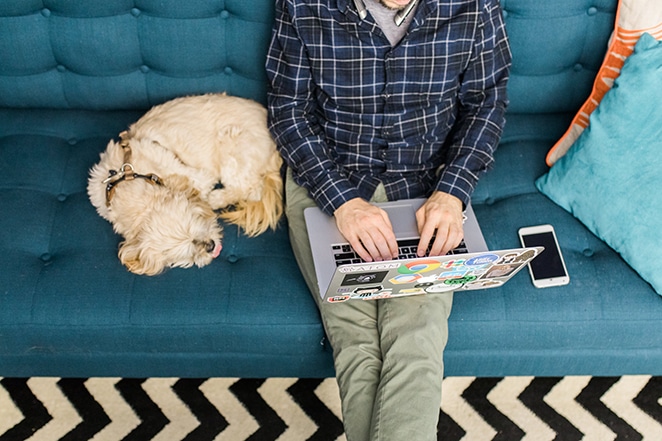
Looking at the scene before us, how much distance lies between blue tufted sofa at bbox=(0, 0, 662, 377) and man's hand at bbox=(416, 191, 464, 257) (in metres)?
0.17

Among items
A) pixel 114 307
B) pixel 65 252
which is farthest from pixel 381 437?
pixel 65 252

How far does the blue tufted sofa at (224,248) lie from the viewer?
4.67ft

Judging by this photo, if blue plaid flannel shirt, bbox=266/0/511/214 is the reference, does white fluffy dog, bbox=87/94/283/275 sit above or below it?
below

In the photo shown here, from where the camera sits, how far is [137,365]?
5.16 feet

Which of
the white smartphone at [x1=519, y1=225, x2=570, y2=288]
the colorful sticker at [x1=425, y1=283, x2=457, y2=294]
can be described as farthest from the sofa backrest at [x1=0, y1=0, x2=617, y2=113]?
the colorful sticker at [x1=425, y1=283, x2=457, y2=294]

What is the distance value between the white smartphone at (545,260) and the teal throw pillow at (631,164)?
13 centimetres

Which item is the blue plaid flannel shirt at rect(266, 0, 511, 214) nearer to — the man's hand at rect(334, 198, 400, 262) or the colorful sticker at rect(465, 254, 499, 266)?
the man's hand at rect(334, 198, 400, 262)

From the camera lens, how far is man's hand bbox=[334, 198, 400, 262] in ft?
4.50

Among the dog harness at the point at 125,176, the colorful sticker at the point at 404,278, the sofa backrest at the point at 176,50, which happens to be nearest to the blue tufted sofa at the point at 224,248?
the sofa backrest at the point at 176,50

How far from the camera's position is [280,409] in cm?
169

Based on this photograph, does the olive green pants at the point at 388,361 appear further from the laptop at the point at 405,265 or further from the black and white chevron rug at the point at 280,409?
the black and white chevron rug at the point at 280,409

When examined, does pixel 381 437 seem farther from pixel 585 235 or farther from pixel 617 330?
pixel 585 235

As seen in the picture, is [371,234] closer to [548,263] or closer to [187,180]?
[548,263]

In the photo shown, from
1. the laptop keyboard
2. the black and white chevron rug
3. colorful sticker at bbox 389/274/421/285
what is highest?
colorful sticker at bbox 389/274/421/285
